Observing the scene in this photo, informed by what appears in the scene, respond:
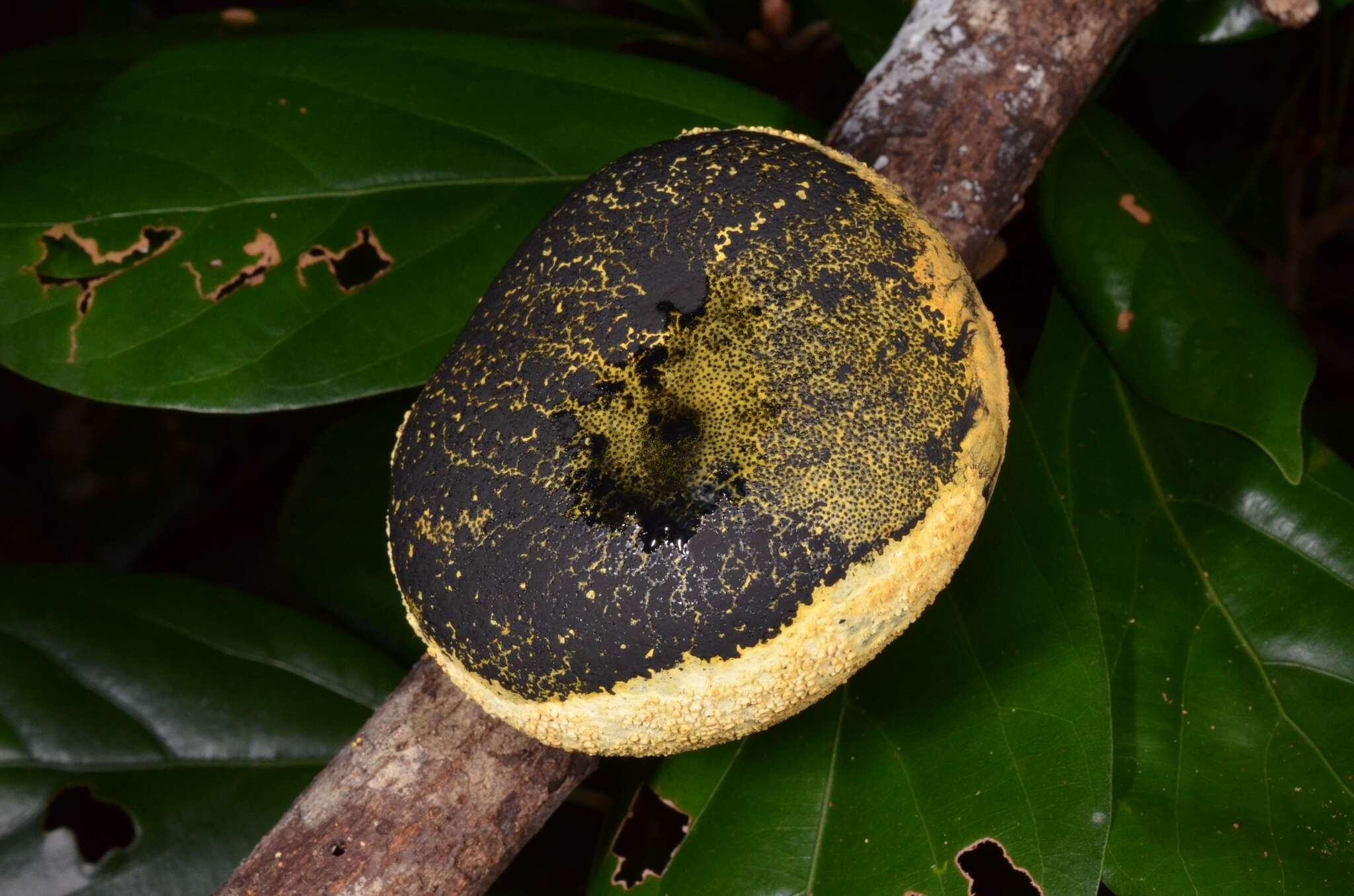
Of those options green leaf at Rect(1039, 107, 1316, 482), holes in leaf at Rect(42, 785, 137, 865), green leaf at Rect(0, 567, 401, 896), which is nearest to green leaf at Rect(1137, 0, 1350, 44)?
green leaf at Rect(1039, 107, 1316, 482)

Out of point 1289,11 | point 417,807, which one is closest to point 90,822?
point 417,807

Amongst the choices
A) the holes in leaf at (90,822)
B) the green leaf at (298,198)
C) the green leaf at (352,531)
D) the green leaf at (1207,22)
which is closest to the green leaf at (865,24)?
the green leaf at (298,198)

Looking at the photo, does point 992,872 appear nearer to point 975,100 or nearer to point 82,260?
point 975,100

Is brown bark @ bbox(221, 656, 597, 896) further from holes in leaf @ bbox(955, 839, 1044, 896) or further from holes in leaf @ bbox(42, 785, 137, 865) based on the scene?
holes in leaf @ bbox(42, 785, 137, 865)

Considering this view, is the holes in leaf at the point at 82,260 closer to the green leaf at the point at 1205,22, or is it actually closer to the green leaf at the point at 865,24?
the green leaf at the point at 865,24

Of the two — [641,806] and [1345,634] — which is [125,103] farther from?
[1345,634]
